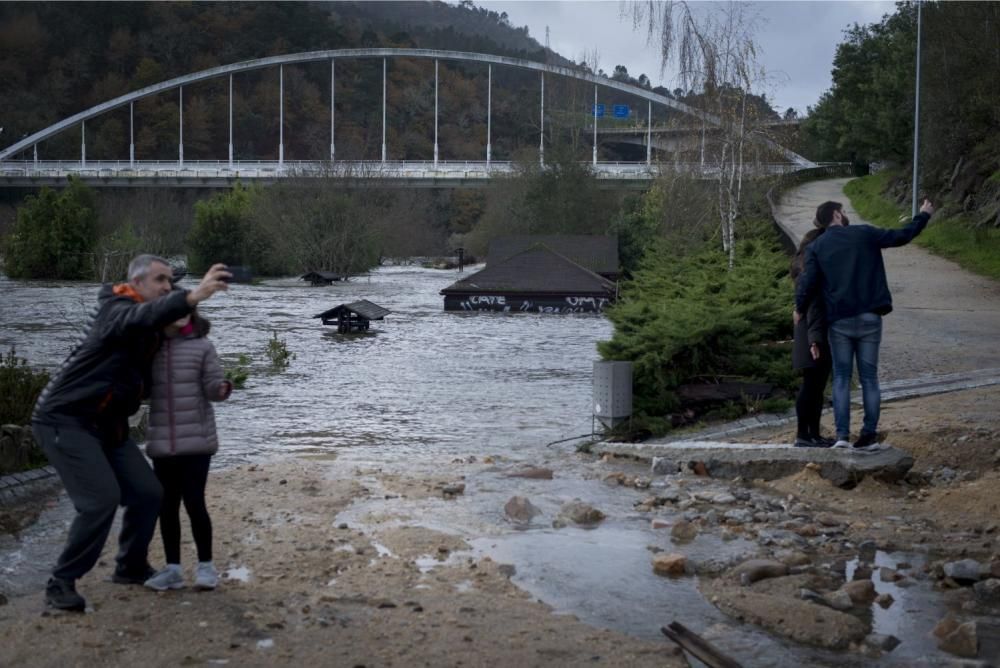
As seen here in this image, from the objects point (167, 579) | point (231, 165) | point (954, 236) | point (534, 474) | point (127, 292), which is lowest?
point (534, 474)

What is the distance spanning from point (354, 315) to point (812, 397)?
21.8 meters

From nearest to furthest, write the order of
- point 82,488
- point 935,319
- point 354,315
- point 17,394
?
point 82,488
point 17,394
point 935,319
point 354,315

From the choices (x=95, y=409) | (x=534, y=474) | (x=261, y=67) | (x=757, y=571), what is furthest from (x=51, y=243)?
(x=757, y=571)

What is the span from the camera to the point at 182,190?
4279 inches

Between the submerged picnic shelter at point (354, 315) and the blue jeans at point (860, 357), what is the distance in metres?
21.3

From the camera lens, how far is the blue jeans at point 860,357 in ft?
30.2

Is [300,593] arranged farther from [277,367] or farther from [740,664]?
[277,367]

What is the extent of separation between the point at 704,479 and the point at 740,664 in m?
4.25

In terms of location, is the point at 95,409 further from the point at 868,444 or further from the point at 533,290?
the point at 533,290

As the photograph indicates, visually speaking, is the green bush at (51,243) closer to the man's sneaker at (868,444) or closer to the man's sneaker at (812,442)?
the man's sneaker at (812,442)

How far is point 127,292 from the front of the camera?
628 cm

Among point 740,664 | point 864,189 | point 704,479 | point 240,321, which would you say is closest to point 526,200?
point 864,189

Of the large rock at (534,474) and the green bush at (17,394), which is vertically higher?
the green bush at (17,394)

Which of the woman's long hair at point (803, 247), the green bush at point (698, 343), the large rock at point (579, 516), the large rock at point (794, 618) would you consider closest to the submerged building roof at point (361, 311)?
the green bush at point (698, 343)
